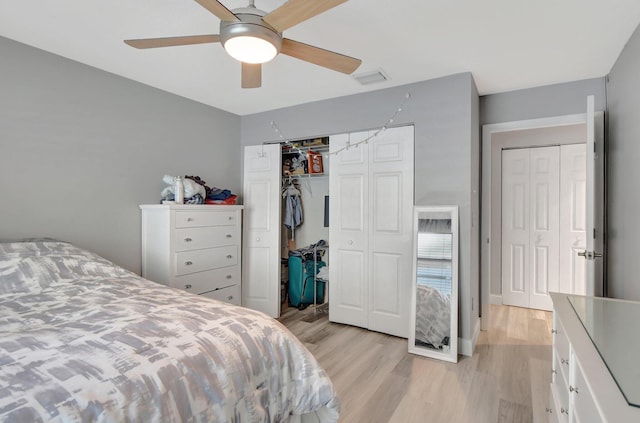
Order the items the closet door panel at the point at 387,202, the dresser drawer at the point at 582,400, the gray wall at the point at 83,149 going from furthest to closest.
Result: 1. the closet door panel at the point at 387,202
2. the gray wall at the point at 83,149
3. the dresser drawer at the point at 582,400

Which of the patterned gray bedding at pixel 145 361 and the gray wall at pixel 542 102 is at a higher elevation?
the gray wall at pixel 542 102

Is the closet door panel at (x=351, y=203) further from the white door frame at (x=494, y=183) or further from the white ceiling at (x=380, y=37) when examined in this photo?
the white door frame at (x=494, y=183)

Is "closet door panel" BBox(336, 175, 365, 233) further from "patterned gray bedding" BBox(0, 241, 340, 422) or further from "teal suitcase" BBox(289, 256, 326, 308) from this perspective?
"patterned gray bedding" BBox(0, 241, 340, 422)

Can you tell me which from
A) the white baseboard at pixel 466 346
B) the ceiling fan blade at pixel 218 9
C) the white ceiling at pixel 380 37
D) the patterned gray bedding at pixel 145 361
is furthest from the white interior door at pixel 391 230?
the ceiling fan blade at pixel 218 9

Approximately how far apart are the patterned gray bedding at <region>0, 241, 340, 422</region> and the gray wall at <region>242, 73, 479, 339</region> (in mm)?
1915

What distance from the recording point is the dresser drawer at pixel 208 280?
9.57ft

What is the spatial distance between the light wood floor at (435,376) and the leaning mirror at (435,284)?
0.15 metres

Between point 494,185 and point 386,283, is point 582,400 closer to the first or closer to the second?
point 386,283

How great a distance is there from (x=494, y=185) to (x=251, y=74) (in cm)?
351

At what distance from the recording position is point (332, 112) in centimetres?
342

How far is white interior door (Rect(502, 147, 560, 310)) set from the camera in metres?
3.90

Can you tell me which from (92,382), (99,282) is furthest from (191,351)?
(99,282)

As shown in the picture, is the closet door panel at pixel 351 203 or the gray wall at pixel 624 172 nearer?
the gray wall at pixel 624 172

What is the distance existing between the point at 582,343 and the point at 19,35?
11.6 feet
